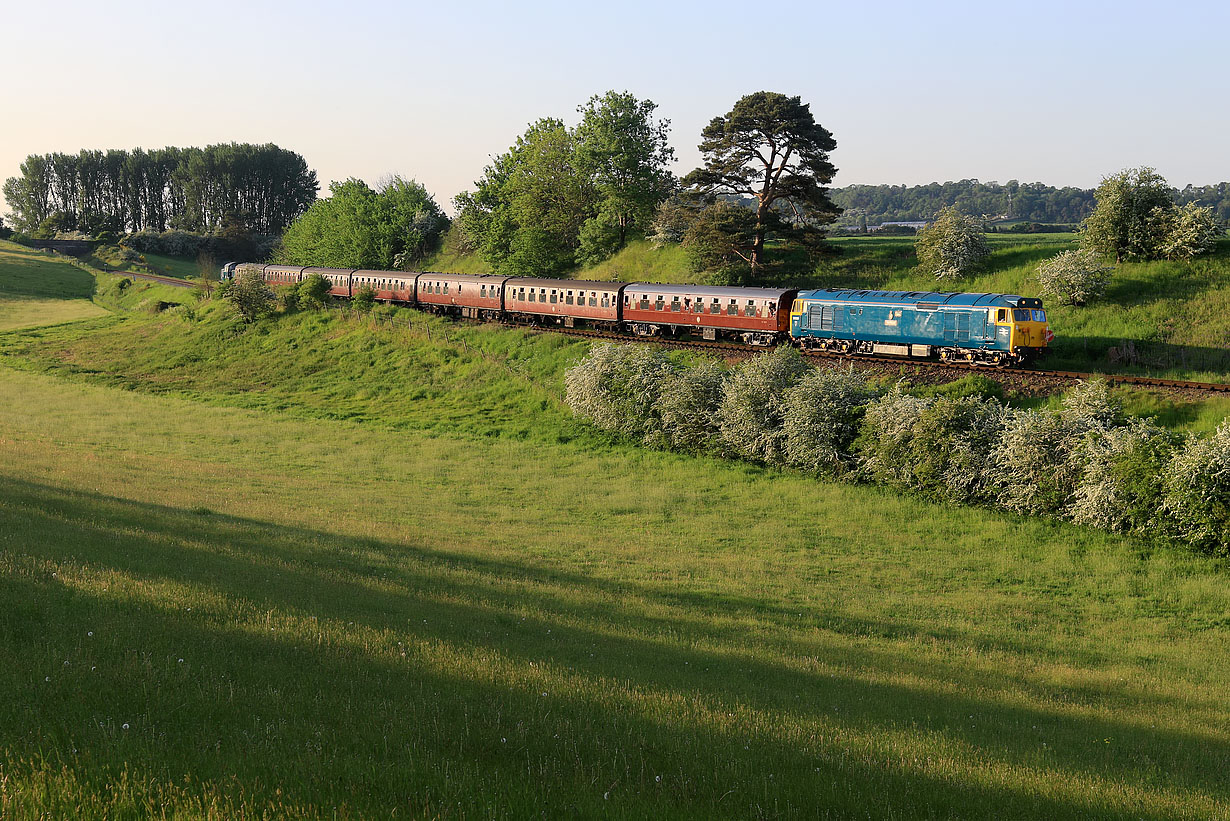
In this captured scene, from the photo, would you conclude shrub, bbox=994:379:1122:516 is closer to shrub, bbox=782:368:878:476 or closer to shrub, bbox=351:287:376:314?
shrub, bbox=782:368:878:476

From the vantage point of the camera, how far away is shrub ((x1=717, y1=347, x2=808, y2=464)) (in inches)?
1251

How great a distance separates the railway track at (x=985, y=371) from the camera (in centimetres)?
2848

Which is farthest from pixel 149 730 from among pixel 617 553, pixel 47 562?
pixel 617 553

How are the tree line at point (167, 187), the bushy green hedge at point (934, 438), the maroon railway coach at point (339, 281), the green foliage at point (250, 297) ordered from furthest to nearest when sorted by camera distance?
the tree line at point (167, 187) → the maroon railway coach at point (339, 281) → the green foliage at point (250, 297) → the bushy green hedge at point (934, 438)

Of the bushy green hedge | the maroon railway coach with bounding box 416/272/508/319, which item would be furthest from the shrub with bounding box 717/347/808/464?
the maroon railway coach with bounding box 416/272/508/319

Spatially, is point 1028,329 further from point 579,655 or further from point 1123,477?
point 579,655

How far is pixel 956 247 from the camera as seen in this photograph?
45781 mm

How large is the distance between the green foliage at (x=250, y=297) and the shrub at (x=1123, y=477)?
58377 mm

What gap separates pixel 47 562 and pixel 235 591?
2.41m

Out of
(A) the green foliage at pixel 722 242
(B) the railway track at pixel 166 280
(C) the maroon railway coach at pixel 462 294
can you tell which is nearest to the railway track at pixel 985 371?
(A) the green foliage at pixel 722 242

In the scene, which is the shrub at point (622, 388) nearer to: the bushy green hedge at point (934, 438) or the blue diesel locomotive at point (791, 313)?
the bushy green hedge at point (934, 438)

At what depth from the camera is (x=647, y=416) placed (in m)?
36.4

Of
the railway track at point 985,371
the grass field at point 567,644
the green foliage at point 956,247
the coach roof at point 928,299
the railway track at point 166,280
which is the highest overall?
the green foliage at point 956,247

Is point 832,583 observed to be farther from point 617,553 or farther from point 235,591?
point 235,591
